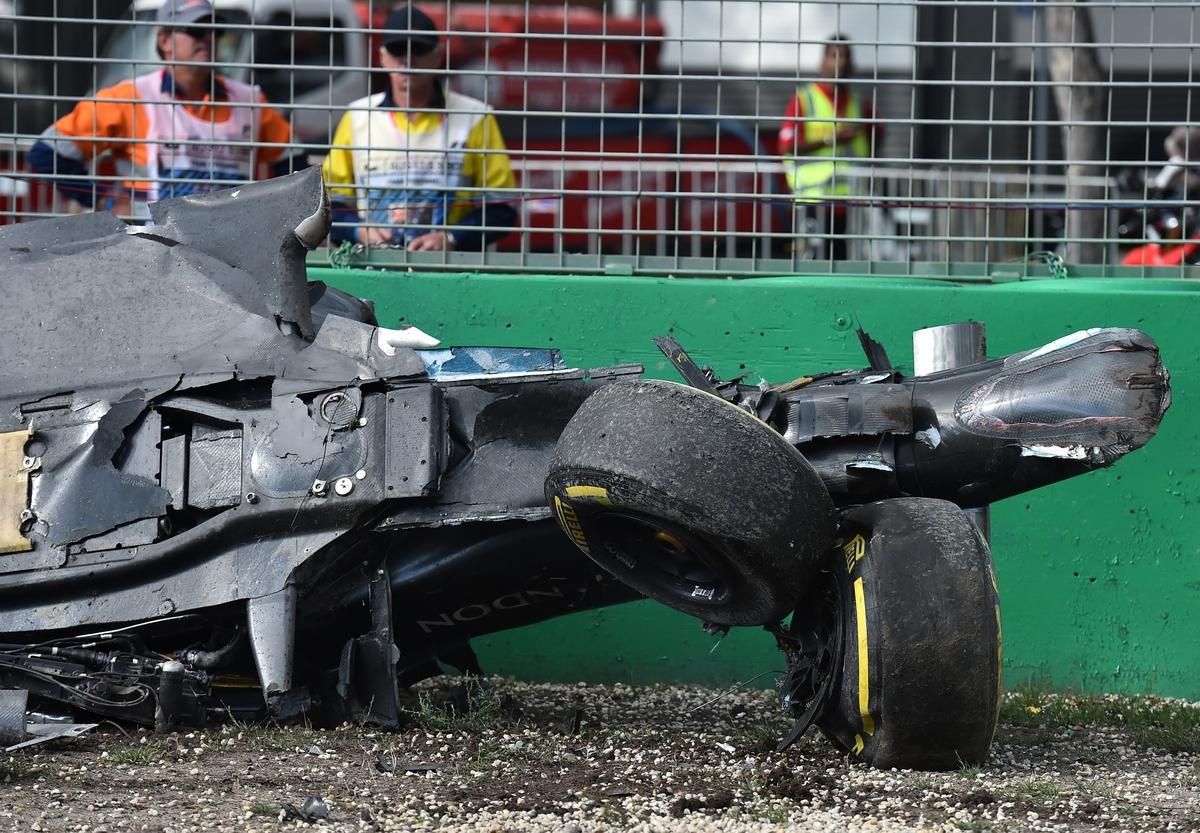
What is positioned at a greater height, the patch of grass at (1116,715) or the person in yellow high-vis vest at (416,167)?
the person in yellow high-vis vest at (416,167)

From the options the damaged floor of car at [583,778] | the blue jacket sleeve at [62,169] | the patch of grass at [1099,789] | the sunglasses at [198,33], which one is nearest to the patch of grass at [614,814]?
the damaged floor of car at [583,778]

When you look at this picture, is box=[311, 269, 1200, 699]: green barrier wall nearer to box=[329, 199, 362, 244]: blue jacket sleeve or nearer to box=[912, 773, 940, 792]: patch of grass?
box=[329, 199, 362, 244]: blue jacket sleeve

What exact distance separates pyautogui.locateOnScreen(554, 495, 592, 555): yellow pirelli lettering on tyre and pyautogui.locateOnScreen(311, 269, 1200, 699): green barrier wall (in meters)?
1.42

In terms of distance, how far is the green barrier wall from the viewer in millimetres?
5340

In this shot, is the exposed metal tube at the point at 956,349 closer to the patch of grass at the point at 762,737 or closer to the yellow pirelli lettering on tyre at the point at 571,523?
the patch of grass at the point at 762,737

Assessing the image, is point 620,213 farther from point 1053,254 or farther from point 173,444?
point 173,444

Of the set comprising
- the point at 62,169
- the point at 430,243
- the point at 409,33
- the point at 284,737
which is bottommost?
the point at 284,737

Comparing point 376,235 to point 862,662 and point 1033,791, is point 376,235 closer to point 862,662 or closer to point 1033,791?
point 862,662

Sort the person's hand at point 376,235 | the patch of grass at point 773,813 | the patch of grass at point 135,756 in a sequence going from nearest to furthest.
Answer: the patch of grass at point 773,813 < the patch of grass at point 135,756 < the person's hand at point 376,235

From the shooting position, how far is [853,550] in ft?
12.8

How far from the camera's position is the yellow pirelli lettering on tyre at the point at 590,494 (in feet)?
12.3

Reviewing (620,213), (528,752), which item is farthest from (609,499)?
(620,213)

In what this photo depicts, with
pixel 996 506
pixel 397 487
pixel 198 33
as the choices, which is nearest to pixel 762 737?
pixel 397 487

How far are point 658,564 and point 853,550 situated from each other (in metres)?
0.52
